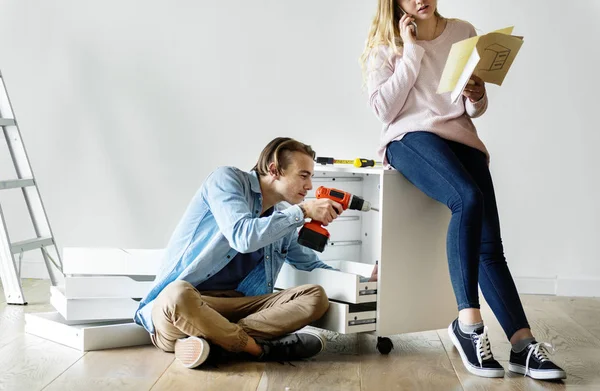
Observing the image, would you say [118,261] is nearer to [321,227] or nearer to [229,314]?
[229,314]

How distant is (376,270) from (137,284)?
2.52 ft

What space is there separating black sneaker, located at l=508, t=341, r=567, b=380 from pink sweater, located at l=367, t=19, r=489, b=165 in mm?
599

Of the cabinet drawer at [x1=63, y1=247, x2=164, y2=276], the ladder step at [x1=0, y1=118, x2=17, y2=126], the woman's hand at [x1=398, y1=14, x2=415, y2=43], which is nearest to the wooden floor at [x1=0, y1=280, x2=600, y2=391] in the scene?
the cabinet drawer at [x1=63, y1=247, x2=164, y2=276]

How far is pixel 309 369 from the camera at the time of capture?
2.13 meters

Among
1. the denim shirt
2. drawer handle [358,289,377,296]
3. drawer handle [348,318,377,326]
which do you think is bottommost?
drawer handle [348,318,377,326]

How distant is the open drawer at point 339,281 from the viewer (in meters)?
2.29

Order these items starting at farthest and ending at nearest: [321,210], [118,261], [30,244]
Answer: [30,244] → [118,261] → [321,210]

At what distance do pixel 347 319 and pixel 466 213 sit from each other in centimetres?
46

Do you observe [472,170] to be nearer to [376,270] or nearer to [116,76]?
[376,270]

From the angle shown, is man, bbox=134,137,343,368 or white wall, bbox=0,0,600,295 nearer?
man, bbox=134,137,343,368

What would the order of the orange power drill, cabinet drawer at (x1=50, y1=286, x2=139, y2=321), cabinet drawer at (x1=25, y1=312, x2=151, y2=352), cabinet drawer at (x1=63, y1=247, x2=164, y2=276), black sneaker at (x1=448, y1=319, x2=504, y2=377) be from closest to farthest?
black sneaker at (x1=448, y1=319, x2=504, y2=377) → the orange power drill → cabinet drawer at (x1=25, y1=312, x2=151, y2=352) → cabinet drawer at (x1=50, y1=286, x2=139, y2=321) → cabinet drawer at (x1=63, y1=247, x2=164, y2=276)

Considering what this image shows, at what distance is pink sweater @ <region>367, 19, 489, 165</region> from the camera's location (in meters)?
2.28

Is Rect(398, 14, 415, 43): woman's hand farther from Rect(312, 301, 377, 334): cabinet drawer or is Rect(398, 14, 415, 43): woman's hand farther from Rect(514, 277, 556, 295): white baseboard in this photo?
Rect(514, 277, 556, 295): white baseboard

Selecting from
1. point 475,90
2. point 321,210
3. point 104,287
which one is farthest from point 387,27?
point 104,287
